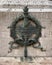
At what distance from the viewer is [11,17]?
5.33m

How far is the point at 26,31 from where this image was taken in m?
5.31

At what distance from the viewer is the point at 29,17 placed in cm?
529

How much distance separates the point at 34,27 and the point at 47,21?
0.19 m

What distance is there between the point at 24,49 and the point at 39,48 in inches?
7.7

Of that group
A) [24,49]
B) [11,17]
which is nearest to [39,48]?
[24,49]

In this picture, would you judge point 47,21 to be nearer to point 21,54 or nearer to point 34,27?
point 34,27

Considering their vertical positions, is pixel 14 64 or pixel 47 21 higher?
pixel 47 21

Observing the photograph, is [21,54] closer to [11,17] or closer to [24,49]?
[24,49]

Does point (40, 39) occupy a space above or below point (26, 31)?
below

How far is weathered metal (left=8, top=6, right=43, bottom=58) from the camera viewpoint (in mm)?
5293

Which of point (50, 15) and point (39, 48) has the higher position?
point (50, 15)

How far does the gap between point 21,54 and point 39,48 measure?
0.83 ft

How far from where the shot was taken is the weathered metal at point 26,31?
5.29 meters

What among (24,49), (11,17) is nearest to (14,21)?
→ (11,17)
